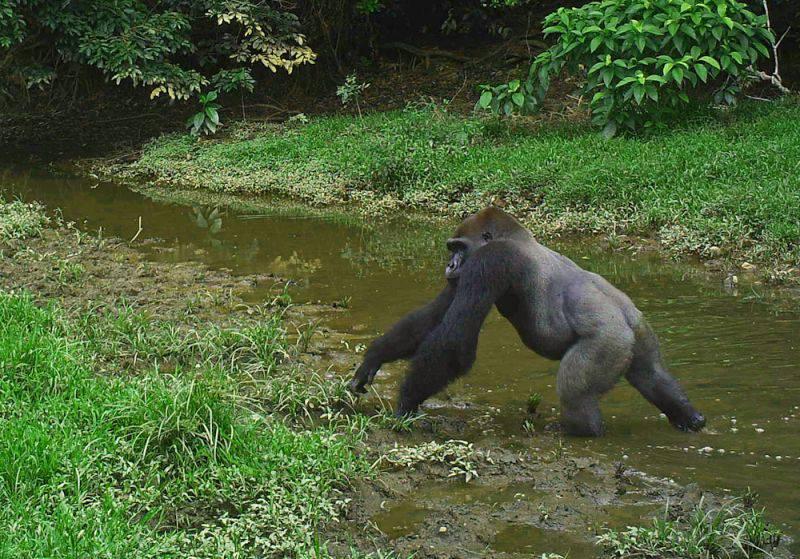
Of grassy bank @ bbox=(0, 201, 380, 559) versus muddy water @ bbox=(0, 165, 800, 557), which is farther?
muddy water @ bbox=(0, 165, 800, 557)

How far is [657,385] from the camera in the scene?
16.3ft

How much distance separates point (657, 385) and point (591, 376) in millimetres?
431

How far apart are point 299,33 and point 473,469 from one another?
38.3ft

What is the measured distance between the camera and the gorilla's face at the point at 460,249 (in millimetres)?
4961

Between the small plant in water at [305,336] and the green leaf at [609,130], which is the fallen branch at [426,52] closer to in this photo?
the green leaf at [609,130]

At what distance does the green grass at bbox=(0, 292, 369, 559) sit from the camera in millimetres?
3437

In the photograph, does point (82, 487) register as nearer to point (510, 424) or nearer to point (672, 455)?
point (510, 424)

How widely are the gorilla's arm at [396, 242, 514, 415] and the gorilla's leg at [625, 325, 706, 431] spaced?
760 millimetres

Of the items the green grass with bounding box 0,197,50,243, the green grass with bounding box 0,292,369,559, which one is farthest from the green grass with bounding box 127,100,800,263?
the green grass with bounding box 0,292,369,559

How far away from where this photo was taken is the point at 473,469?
170 inches

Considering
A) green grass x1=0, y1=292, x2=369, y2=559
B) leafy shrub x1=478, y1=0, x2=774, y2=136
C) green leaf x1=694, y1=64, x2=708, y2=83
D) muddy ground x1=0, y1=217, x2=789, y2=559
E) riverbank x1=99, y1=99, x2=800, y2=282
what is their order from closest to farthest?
green grass x1=0, y1=292, x2=369, y2=559, muddy ground x1=0, y1=217, x2=789, y2=559, riverbank x1=99, y1=99, x2=800, y2=282, green leaf x1=694, y1=64, x2=708, y2=83, leafy shrub x1=478, y1=0, x2=774, y2=136

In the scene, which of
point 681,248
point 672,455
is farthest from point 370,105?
point 672,455

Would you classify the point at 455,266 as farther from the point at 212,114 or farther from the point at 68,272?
the point at 212,114

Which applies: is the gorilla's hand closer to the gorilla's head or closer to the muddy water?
the muddy water
